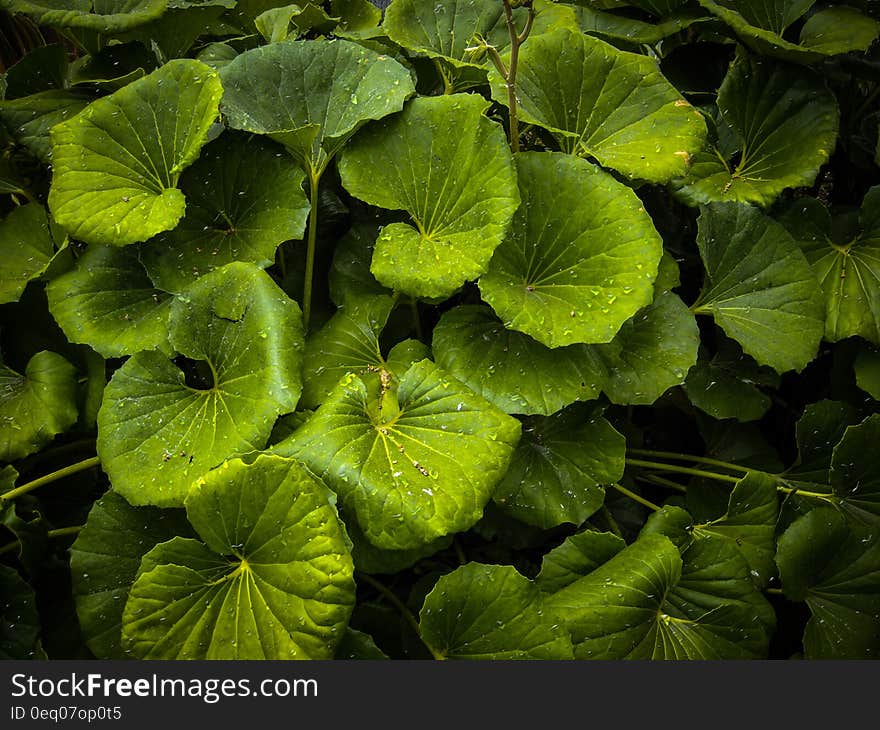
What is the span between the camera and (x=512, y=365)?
3.53ft

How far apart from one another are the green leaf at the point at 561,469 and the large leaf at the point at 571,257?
20 cm

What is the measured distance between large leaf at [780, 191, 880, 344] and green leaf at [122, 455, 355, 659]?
0.94 m

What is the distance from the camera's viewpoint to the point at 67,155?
44.0 inches

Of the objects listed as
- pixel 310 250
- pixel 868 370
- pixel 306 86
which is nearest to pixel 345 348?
pixel 310 250

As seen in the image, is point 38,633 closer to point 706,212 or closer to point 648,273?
point 648,273

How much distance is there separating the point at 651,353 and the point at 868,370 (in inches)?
17.3

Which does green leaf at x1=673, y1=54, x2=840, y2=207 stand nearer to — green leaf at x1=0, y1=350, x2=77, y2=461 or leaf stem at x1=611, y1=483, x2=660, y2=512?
leaf stem at x1=611, y1=483, x2=660, y2=512

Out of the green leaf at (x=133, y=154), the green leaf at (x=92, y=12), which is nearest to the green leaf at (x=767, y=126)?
the green leaf at (x=133, y=154)

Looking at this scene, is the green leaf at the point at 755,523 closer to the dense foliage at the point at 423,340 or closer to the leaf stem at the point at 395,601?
the dense foliage at the point at 423,340

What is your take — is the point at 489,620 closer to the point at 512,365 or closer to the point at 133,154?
the point at 512,365

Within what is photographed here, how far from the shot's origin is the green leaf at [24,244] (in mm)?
1259

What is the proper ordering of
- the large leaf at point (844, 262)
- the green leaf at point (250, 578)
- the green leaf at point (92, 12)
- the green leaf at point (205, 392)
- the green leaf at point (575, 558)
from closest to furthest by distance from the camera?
1. the green leaf at point (250, 578)
2. the green leaf at point (205, 392)
3. the green leaf at point (575, 558)
4. the green leaf at point (92, 12)
5. the large leaf at point (844, 262)

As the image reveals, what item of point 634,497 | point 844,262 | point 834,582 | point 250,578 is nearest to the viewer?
point 250,578

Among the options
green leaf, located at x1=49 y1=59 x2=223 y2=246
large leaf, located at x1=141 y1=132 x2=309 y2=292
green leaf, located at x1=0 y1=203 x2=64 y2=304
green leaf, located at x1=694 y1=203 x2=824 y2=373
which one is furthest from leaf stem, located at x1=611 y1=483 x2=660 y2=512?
green leaf, located at x1=0 y1=203 x2=64 y2=304
